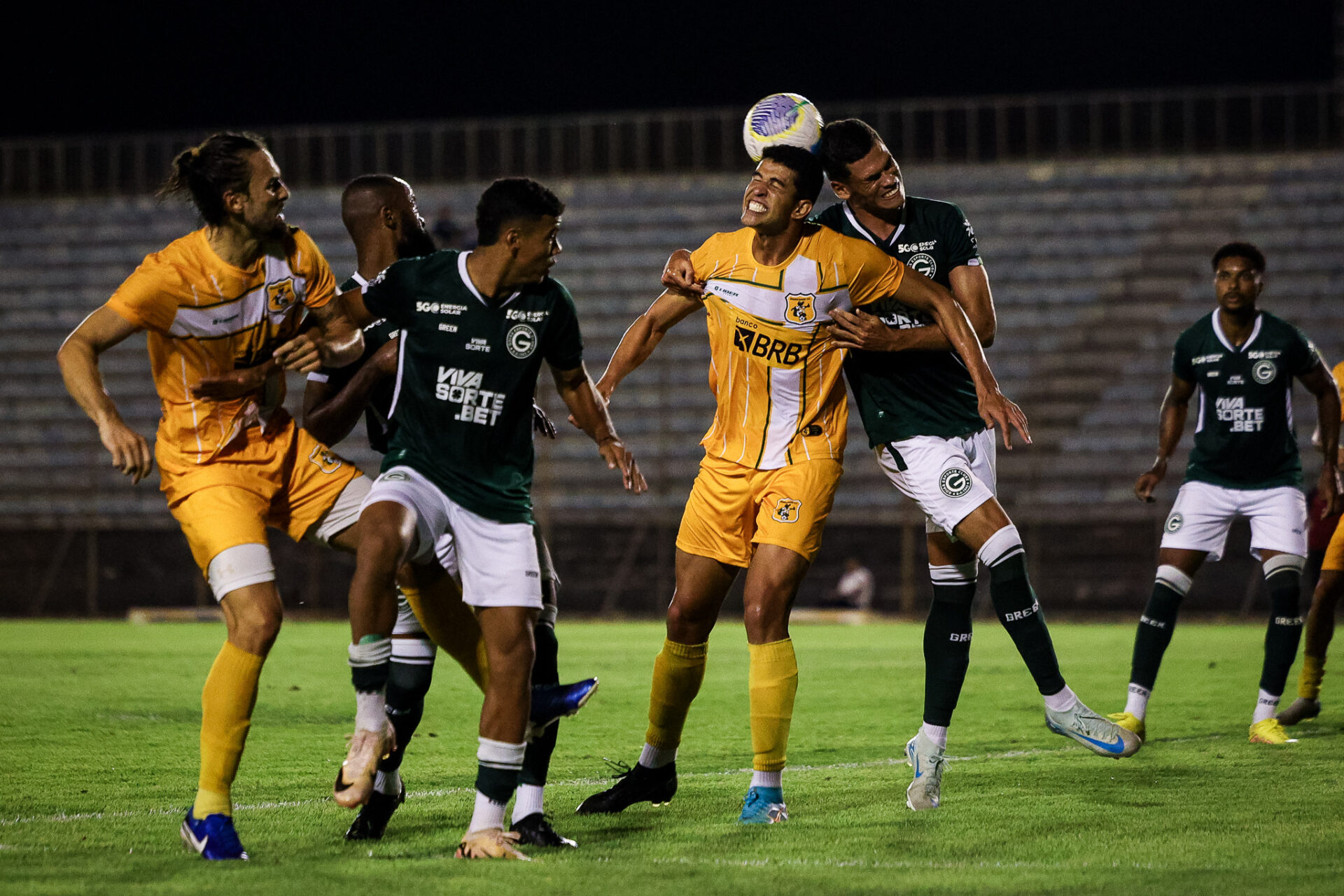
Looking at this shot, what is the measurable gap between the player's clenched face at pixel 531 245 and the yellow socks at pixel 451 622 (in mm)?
983

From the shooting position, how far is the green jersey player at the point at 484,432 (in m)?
4.24

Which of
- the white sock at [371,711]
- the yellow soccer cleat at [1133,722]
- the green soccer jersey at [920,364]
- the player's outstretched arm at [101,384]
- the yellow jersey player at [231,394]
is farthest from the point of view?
the yellow soccer cleat at [1133,722]

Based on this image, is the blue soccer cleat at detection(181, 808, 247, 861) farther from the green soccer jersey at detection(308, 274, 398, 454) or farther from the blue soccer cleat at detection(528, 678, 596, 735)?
the green soccer jersey at detection(308, 274, 398, 454)

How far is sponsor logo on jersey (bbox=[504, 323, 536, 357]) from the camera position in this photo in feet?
14.6

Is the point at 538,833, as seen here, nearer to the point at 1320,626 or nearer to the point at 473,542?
the point at 473,542

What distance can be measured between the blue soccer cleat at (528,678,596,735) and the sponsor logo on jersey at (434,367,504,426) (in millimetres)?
871

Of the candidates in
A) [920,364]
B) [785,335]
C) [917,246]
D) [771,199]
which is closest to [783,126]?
[771,199]

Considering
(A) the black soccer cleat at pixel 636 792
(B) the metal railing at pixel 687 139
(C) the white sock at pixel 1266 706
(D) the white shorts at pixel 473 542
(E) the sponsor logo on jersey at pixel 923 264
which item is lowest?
(C) the white sock at pixel 1266 706

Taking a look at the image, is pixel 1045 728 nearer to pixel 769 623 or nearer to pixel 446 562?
pixel 769 623

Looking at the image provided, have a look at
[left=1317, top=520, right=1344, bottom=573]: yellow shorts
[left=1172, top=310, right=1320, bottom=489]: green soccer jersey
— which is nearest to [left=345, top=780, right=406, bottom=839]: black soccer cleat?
[left=1172, top=310, right=1320, bottom=489]: green soccer jersey

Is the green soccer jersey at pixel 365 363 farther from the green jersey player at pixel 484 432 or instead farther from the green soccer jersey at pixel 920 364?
the green soccer jersey at pixel 920 364

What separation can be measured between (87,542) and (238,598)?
1529 centimetres

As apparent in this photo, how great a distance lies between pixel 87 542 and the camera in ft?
60.6

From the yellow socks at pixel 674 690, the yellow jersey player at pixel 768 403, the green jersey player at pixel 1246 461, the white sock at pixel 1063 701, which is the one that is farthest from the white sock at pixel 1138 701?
the yellow socks at pixel 674 690
